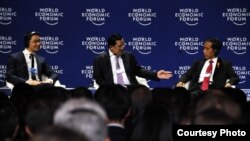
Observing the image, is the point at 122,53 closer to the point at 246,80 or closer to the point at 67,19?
the point at 67,19

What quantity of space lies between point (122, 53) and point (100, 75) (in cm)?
46

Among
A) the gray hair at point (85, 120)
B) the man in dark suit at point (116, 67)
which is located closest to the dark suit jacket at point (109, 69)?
the man in dark suit at point (116, 67)

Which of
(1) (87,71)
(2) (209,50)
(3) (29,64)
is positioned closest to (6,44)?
(1) (87,71)

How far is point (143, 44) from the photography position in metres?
10.2

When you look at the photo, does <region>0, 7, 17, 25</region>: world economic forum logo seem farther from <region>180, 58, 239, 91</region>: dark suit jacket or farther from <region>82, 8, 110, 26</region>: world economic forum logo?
<region>180, 58, 239, 91</region>: dark suit jacket

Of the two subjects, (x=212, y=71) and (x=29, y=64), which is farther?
(x=212, y=71)

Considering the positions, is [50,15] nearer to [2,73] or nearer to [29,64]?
[2,73]

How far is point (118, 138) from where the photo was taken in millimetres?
3656

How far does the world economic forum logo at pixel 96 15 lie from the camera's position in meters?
10.2

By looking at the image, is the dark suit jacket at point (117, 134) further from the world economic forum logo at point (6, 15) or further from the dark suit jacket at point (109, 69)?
the world economic forum logo at point (6, 15)

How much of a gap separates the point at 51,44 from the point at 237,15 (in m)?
3.25

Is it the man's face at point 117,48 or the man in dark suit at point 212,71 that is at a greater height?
the man's face at point 117,48

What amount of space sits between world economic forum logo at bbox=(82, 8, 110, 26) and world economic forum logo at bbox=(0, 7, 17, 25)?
124cm

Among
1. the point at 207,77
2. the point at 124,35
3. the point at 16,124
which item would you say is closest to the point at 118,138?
the point at 16,124
